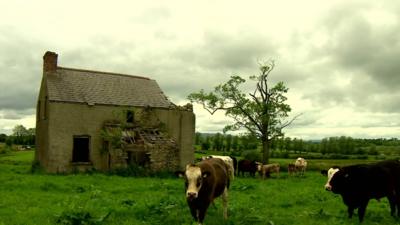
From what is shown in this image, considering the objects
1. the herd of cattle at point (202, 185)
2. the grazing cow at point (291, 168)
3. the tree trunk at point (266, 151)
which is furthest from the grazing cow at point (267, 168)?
the herd of cattle at point (202, 185)

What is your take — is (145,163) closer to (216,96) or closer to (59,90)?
(59,90)

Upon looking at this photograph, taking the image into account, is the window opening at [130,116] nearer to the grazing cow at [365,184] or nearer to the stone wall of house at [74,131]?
the stone wall of house at [74,131]

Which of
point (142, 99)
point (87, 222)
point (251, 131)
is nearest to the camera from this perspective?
point (87, 222)

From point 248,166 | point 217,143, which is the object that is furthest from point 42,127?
point 217,143

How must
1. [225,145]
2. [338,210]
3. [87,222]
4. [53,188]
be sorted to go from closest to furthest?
[87,222] < [338,210] < [53,188] < [225,145]

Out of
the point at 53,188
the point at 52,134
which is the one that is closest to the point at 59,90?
the point at 52,134

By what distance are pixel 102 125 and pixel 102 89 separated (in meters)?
3.90

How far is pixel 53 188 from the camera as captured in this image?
19984 millimetres

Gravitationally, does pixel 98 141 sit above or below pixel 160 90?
below

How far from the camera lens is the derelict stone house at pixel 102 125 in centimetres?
3028

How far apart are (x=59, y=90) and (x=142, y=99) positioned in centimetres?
711

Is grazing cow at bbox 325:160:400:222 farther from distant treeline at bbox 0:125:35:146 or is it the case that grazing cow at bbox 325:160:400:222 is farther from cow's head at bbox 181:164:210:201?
distant treeline at bbox 0:125:35:146

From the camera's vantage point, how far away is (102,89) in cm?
3438

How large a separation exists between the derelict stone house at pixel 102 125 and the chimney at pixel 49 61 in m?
0.08
